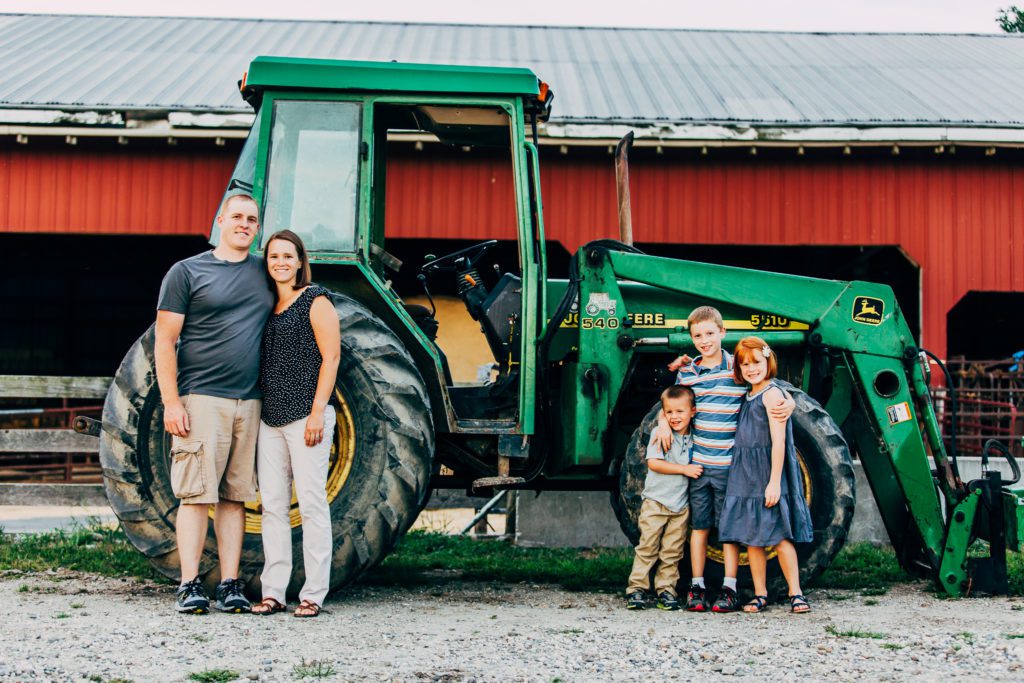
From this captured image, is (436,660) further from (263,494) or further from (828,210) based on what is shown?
(828,210)

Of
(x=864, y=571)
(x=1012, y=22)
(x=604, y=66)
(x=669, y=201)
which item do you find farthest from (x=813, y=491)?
(x=1012, y=22)

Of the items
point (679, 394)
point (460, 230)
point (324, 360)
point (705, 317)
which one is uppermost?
point (460, 230)

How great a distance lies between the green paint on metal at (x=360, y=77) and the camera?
553 cm

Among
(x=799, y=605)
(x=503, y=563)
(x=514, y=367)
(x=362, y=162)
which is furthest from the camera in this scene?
(x=503, y=563)

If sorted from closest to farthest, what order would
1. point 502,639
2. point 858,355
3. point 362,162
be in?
1. point 502,639
2. point 362,162
3. point 858,355

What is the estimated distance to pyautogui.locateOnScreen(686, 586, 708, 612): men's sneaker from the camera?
5.10m

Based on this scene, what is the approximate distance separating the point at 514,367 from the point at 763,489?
1.61 meters

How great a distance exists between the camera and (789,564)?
16.8ft

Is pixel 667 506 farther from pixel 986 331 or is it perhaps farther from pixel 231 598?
pixel 986 331

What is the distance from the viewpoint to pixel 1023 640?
14.3ft

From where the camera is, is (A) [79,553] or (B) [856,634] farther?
(A) [79,553]

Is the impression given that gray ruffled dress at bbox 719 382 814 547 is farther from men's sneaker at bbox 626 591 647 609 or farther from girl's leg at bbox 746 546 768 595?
men's sneaker at bbox 626 591 647 609

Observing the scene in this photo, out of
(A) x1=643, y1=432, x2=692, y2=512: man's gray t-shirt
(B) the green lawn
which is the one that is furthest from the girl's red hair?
(B) the green lawn

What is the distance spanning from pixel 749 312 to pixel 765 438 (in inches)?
46.2
